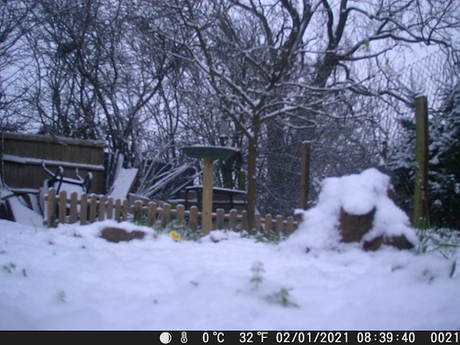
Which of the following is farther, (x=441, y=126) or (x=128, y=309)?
(x=441, y=126)

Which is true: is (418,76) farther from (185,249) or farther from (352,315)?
(352,315)

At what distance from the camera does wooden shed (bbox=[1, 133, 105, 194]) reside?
660 cm

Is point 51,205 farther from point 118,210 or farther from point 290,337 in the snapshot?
point 290,337

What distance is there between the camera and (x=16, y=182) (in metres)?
6.64

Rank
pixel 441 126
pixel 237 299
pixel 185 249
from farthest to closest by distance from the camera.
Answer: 1. pixel 441 126
2. pixel 185 249
3. pixel 237 299

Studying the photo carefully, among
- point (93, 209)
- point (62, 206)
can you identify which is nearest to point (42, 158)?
point (62, 206)

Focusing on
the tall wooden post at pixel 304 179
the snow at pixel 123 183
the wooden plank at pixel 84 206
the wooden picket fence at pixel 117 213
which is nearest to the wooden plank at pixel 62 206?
the wooden picket fence at pixel 117 213

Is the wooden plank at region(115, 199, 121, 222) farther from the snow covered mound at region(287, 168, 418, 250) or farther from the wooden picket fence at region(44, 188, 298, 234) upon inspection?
the snow covered mound at region(287, 168, 418, 250)

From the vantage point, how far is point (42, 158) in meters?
6.90

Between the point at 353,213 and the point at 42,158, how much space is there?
6.38 meters

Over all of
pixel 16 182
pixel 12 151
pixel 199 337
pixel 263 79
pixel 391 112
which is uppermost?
pixel 263 79

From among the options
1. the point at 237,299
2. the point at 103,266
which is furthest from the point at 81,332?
the point at 103,266

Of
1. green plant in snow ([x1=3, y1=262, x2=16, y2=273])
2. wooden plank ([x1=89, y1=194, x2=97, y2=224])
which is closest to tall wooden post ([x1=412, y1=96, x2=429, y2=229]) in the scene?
green plant in snow ([x1=3, y1=262, x2=16, y2=273])

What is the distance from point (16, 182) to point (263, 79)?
499 cm
